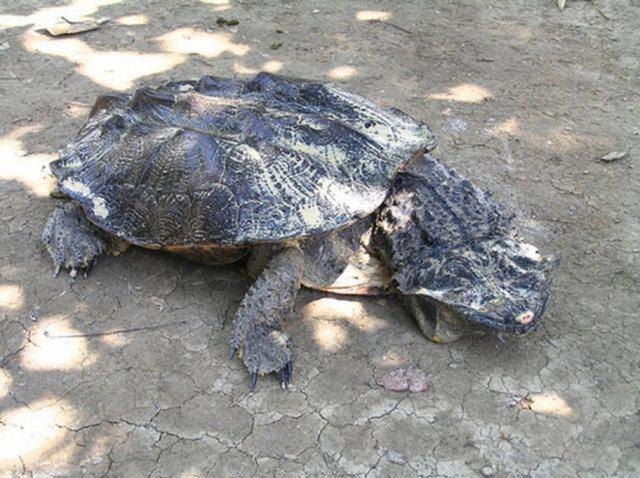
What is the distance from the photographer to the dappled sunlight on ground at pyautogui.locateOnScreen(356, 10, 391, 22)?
6523mm

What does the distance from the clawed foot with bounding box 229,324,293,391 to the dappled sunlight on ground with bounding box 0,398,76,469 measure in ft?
2.66

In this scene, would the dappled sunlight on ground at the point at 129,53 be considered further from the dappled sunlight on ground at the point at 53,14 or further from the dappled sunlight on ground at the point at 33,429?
the dappled sunlight on ground at the point at 33,429

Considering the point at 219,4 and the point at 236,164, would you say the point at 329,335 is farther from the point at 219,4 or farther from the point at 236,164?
the point at 219,4

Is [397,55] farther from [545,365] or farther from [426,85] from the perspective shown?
[545,365]

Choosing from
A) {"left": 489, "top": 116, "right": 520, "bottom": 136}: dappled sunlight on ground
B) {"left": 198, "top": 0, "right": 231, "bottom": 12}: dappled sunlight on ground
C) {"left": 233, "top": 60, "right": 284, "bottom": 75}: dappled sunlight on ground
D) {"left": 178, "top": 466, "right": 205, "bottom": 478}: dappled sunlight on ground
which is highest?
{"left": 198, "top": 0, "right": 231, "bottom": 12}: dappled sunlight on ground

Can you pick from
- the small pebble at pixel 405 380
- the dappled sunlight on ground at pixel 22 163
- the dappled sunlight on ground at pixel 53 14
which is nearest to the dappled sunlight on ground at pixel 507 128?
the small pebble at pixel 405 380

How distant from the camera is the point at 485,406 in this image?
9.96ft

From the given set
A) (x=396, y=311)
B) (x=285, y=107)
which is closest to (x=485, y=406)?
(x=396, y=311)

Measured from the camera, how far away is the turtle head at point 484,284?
9.96 ft

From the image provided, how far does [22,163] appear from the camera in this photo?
4.51 meters

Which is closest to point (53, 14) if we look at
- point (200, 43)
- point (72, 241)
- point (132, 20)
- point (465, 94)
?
point (132, 20)

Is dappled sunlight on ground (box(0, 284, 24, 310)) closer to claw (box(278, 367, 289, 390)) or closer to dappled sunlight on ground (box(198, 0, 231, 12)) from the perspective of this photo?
claw (box(278, 367, 289, 390))

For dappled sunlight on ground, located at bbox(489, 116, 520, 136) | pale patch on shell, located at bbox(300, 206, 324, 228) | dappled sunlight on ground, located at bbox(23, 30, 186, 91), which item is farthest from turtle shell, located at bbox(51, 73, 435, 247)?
dappled sunlight on ground, located at bbox(23, 30, 186, 91)

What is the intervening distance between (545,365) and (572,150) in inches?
82.8
